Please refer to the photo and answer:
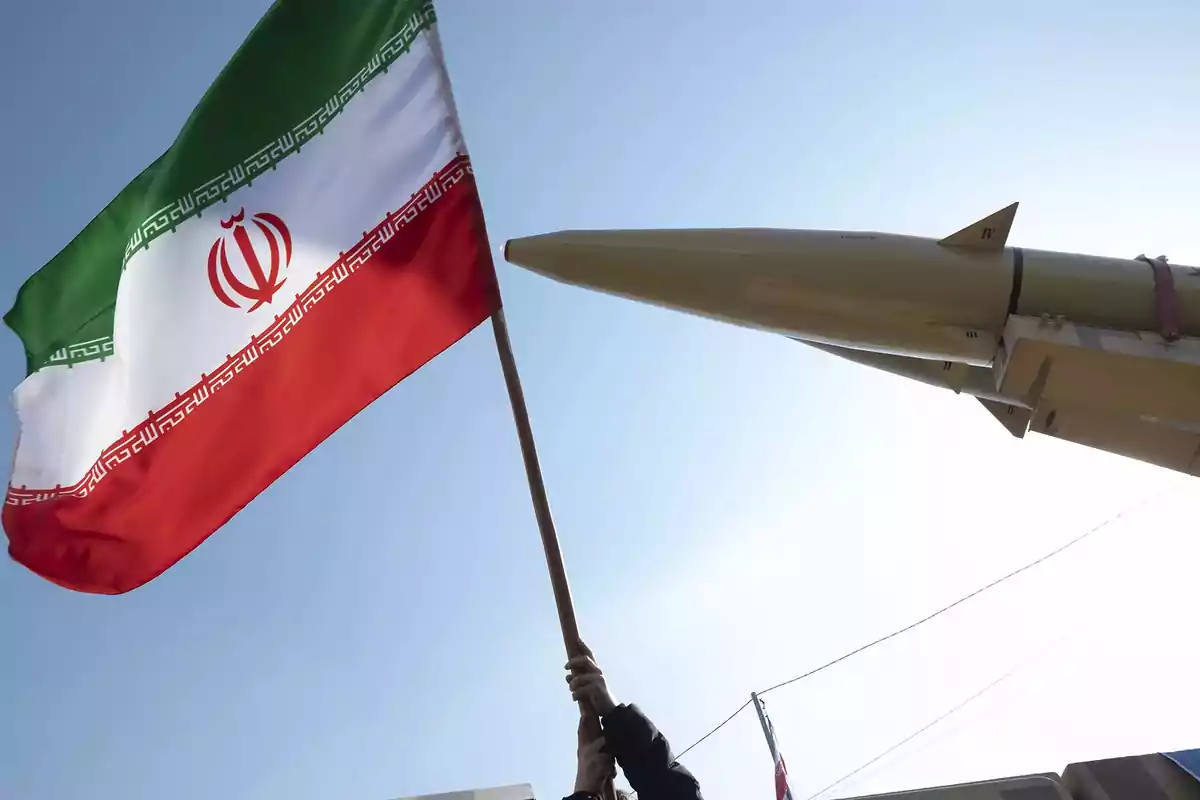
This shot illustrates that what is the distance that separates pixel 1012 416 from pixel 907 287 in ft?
3.35

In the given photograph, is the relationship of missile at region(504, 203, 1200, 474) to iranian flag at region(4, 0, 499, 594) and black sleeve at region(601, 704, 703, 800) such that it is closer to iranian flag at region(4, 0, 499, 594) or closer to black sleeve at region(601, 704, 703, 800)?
iranian flag at region(4, 0, 499, 594)

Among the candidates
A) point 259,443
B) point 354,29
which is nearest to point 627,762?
point 259,443

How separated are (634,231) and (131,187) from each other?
2757 millimetres

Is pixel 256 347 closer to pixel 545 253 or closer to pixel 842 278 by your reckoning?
pixel 545 253

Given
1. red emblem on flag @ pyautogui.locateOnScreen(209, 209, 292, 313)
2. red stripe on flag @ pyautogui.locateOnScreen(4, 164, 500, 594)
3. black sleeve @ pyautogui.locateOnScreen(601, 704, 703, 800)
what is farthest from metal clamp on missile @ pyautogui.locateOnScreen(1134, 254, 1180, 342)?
red emblem on flag @ pyautogui.locateOnScreen(209, 209, 292, 313)

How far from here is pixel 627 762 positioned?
8.16 feet

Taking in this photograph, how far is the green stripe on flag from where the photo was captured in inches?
170

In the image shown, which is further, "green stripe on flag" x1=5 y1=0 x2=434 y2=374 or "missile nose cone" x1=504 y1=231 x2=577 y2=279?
"missile nose cone" x1=504 y1=231 x2=577 y2=279

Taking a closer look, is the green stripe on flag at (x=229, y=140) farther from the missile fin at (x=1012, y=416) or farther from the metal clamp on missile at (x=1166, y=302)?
the metal clamp on missile at (x=1166, y=302)

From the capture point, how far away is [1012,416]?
5.10m

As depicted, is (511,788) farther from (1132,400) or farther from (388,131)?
(1132,400)

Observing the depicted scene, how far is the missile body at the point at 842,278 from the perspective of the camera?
4.90 meters

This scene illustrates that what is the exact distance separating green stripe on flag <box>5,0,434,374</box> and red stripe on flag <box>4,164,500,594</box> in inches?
29.9

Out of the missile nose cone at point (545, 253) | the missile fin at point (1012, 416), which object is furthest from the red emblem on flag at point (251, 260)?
the missile fin at point (1012, 416)
